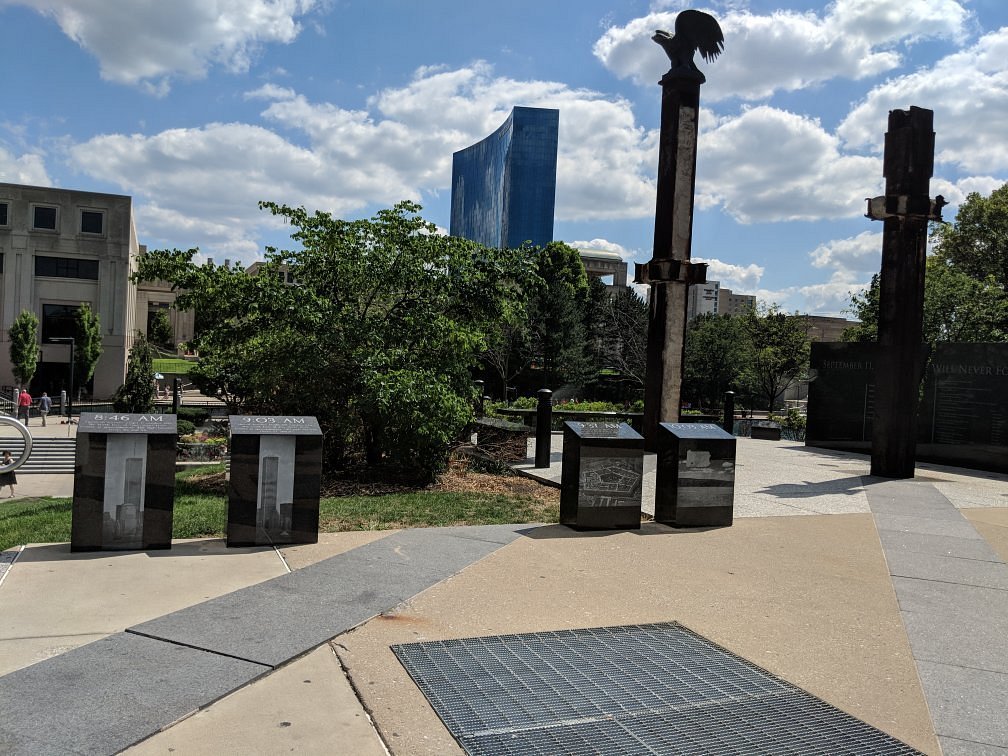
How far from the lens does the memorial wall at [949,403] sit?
17203 millimetres

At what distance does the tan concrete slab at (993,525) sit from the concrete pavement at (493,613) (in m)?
0.06

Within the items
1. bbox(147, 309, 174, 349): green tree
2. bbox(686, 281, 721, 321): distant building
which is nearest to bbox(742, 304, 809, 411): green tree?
bbox(147, 309, 174, 349): green tree

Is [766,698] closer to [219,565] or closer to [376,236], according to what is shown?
[219,565]

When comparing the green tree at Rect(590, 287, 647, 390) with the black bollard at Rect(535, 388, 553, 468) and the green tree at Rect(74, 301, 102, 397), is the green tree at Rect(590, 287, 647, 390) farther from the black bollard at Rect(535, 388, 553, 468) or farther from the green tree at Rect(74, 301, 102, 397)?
the green tree at Rect(74, 301, 102, 397)

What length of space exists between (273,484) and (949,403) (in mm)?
16221

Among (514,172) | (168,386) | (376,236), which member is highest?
(514,172)

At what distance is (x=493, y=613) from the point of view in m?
5.57

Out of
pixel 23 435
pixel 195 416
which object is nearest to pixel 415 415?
pixel 23 435

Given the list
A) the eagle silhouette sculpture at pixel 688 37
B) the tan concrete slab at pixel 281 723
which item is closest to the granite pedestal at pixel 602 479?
the tan concrete slab at pixel 281 723

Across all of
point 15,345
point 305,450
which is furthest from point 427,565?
point 15,345

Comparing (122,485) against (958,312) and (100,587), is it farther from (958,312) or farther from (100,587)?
(958,312)

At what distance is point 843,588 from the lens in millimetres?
6613

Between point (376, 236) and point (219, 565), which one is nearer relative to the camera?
point (219, 565)

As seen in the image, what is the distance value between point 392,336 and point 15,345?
4088 cm
